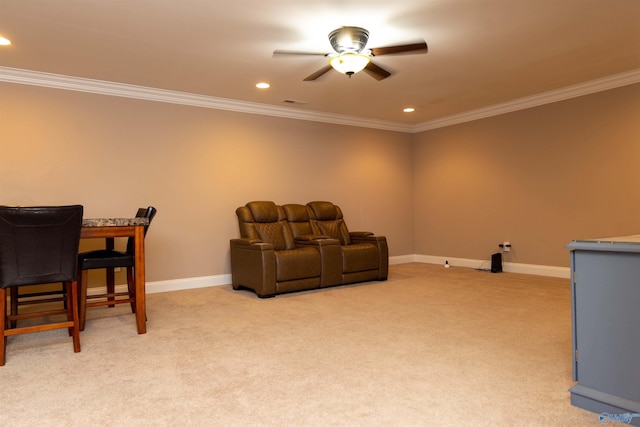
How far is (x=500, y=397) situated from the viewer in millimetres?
2055

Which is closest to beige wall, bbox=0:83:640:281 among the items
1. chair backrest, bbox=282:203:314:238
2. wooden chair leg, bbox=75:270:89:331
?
chair backrest, bbox=282:203:314:238

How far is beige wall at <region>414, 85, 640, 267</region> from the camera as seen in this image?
4.90 metres

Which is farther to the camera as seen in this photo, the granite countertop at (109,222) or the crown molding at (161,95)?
the crown molding at (161,95)

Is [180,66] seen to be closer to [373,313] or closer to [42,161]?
[42,161]

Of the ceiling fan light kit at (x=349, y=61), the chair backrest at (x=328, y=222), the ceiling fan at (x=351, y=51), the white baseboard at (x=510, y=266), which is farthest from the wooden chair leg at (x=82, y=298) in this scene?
the white baseboard at (x=510, y=266)

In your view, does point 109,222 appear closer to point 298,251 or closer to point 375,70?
point 298,251

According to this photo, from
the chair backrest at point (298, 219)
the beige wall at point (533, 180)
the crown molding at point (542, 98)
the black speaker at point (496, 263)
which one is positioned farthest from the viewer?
the black speaker at point (496, 263)

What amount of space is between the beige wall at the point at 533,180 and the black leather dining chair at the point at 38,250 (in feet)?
17.6

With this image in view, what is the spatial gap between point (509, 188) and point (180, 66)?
4606 millimetres

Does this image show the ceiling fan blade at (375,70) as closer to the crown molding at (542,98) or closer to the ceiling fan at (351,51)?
the ceiling fan at (351,51)

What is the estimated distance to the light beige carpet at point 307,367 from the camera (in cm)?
192

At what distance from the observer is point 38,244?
2.71 meters

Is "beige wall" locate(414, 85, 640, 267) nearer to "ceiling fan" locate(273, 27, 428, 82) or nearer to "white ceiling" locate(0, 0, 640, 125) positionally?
"white ceiling" locate(0, 0, 640, 125)

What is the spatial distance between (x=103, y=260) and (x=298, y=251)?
212cm
